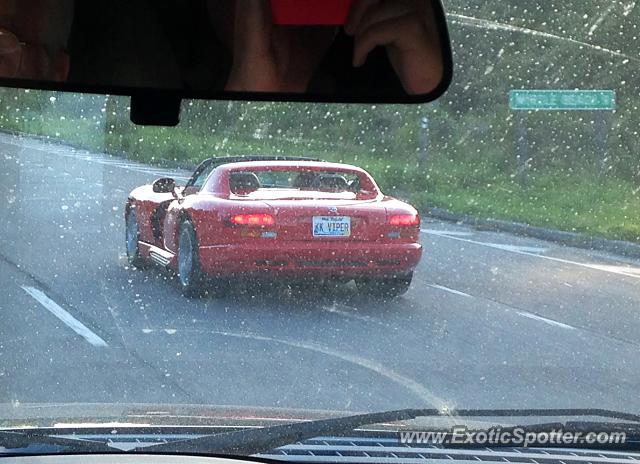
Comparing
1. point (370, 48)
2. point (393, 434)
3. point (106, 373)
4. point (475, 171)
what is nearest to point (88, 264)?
point (106, 373)

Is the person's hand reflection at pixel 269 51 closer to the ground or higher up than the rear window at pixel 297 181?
higher up

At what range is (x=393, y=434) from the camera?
3.66 metres

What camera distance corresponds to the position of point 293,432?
3529mm

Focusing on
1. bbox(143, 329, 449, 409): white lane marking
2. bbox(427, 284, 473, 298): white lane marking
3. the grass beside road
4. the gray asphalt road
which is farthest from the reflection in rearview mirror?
the grass beside road

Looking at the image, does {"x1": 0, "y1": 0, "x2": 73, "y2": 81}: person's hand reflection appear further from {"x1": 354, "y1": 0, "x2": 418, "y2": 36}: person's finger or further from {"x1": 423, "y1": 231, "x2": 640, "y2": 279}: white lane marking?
{"x1": 423, "y1": 231, "x2": 640, "y2": 279}: white lane marking

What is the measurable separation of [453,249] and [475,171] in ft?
32.3

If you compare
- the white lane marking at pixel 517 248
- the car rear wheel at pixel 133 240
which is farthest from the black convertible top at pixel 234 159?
the white lane marking at pixel 517 248

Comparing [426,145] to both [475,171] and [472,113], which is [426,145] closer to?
[475,171]

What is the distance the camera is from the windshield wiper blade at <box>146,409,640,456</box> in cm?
335

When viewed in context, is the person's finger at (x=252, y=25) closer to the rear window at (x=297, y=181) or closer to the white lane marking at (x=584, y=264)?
the rear window at (x=297, y=181)

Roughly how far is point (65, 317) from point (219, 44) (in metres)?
5.71

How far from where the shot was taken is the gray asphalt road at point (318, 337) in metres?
6.08

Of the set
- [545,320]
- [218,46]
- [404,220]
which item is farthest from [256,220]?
[218,46]

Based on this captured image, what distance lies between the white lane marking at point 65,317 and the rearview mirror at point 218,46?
15.6 feet
